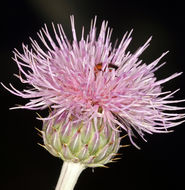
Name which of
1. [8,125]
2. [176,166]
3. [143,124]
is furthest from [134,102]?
[176,166]

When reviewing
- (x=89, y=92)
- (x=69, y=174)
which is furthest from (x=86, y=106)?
(x=69, y=174)

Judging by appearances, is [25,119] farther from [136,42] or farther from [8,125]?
[136,42]

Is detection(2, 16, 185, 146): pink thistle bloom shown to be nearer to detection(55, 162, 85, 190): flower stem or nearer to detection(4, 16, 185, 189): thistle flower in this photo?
detection(4, 16, 185, 189): thistle flower

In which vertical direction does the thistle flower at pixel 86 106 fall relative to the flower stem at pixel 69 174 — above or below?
above

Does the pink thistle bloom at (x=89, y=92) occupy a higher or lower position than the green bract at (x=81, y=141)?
higher

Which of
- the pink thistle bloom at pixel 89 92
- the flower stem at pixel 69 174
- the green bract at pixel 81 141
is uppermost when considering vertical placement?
the pink thistle bloom at pixel 89 92

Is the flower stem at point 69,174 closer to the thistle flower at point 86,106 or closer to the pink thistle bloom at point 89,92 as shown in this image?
the thistle flower at point 86,106

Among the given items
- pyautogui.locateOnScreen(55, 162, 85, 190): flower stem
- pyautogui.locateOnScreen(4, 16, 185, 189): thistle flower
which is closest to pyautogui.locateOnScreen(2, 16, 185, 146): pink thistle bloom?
pyautogui.locateOnScreen(4, 16, 185, 189): thistle flower

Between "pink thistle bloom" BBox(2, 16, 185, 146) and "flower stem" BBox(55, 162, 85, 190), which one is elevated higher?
"pink thistle bloom" BBox(2, 16, 185, 146)

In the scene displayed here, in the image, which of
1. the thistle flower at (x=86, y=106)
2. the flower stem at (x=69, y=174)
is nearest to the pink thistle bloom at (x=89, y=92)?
the thistle flower at (x=86, y=106)
